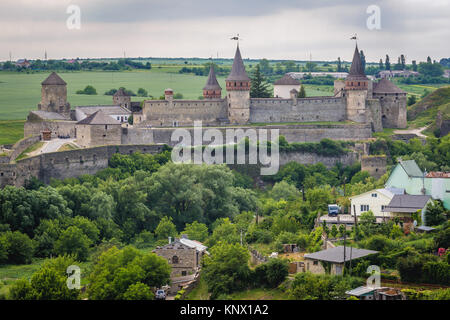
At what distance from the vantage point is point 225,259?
4078 centimetres

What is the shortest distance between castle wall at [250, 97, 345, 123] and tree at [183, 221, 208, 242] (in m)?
19.2

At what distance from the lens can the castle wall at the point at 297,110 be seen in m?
74.8

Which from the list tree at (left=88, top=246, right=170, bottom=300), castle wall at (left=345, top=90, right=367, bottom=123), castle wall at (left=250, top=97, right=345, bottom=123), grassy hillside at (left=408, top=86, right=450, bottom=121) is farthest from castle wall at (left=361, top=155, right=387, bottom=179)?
tree at (left=88, top=246, right=170, bottom=300)

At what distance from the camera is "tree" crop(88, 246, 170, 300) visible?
38062 millimetres

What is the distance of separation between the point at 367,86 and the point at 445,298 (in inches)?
1680

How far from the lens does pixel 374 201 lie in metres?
47.8

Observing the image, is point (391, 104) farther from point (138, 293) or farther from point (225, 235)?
point (138, 293)

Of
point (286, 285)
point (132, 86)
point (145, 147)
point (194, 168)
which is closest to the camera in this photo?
point (286, 285)

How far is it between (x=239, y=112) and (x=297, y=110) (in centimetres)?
509

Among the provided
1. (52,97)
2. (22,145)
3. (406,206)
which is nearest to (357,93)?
(52,97)

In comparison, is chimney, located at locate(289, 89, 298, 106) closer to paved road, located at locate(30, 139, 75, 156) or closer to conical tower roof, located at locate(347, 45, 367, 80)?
conical tower roof, located at locate(347, 45, 367, 80)

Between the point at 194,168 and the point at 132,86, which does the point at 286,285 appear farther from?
the point at 132,86

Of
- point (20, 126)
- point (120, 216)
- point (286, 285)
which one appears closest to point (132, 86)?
point (20, 126)

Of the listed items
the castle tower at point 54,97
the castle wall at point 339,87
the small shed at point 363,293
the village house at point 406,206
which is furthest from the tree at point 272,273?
the castle wall at point 339,87
